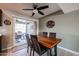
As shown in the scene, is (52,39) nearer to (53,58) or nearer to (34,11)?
(53,58)

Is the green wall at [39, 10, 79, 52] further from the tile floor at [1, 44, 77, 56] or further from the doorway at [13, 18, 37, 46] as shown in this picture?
the doorway at [13, 18, 37, 46]

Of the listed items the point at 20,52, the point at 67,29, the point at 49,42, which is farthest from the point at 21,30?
the point at 67,29

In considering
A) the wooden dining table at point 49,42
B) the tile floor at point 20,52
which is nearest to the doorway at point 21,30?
the tile floor at point 20,52

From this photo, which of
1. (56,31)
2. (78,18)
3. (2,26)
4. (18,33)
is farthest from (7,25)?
(78,18)

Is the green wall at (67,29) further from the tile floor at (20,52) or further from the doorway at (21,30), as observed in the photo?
the doorway at (21,30)

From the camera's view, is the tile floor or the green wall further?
the green wall

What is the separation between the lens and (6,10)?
5.56ft

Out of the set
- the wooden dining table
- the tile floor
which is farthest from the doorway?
the wooden dining table

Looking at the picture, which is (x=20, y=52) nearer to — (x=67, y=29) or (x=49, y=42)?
(x=49, y=42)

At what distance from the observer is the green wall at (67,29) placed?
178 centimetres

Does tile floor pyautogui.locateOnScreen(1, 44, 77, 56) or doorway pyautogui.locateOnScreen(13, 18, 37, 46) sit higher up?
doorway pyautogui.locateOnScreen(13, 18, 37, 46)

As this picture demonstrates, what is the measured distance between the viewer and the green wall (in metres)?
1.78

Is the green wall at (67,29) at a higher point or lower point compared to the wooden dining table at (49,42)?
higher

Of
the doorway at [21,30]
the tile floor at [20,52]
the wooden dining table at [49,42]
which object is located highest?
the doorway at [21,30]
